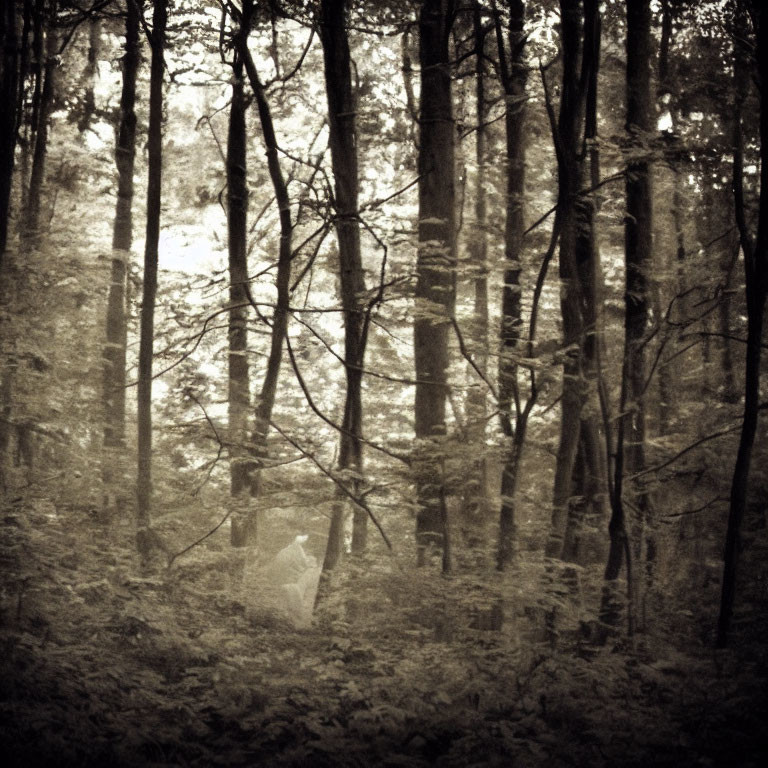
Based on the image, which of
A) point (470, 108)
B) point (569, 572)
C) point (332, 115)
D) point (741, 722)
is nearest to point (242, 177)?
point (332, 115)

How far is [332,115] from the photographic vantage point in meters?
8.09

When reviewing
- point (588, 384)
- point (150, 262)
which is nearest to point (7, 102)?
point (150, 262)

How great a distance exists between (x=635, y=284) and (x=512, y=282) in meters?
1.78

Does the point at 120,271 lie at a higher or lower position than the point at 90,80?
lower

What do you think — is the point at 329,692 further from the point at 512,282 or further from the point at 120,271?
the point at 120,271

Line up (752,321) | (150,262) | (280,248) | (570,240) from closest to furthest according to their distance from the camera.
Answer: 1. (752,321)
2. (570,240)
3. (280,248)
4. (150,262)

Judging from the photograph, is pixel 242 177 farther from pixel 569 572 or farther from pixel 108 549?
pixel 569 572

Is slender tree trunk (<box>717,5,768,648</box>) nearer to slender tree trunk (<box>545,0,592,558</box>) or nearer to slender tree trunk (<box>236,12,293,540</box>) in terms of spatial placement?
slender tree trunk (<box>545,0,592,558</box>)

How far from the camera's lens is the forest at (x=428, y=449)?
4562mm

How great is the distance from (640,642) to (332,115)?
7.03 metres

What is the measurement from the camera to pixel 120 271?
500 inches

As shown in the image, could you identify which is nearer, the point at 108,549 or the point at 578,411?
the point at 578,411

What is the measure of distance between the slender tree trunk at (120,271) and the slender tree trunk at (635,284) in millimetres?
7434

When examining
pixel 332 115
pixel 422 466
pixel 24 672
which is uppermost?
A: pixel 332 115
